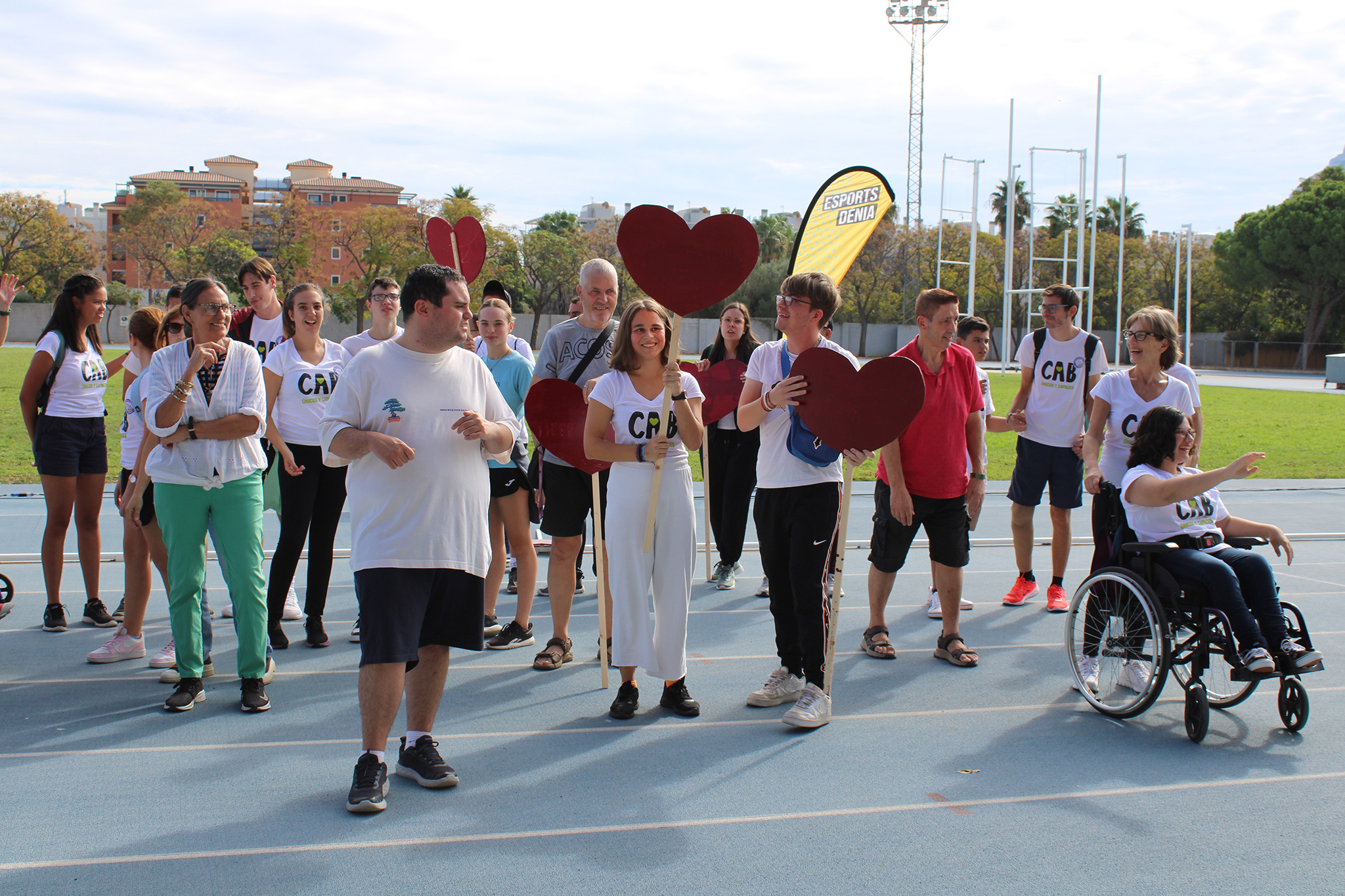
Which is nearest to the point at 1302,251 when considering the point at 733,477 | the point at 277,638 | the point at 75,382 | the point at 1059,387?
the point at 1059,387

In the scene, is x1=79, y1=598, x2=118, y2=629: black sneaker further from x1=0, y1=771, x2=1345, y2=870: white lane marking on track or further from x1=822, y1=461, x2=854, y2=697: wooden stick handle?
x1=822, y1=461, x2=854, y2=697: wooden stick handle

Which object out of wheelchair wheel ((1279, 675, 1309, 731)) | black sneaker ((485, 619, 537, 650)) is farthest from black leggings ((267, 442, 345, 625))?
wheelchair wheel ((1279, 675, 1309, 731))

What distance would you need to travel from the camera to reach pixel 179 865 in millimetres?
2996

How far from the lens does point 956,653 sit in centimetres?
536

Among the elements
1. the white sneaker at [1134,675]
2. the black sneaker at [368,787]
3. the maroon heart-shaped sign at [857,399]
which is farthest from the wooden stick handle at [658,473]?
the white sneaker at [1134,675]

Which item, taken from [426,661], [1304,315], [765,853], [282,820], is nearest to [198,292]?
[426,661]

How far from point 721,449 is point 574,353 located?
210 cm

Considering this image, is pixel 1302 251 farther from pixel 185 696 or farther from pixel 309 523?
pixel 185 696

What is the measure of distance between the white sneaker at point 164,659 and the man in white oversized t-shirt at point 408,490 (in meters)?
2.12

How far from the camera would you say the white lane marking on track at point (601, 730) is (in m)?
3.91

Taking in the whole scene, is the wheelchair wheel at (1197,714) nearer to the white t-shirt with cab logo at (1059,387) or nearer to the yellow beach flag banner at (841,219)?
the white t-shirt with cab logo at (1059,387)

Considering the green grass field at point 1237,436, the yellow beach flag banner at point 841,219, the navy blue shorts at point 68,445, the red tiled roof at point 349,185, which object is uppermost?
the red tiled roof at point 349,185

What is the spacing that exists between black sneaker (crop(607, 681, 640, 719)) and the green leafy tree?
193 feet

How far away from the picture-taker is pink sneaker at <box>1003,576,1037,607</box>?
6793mm
